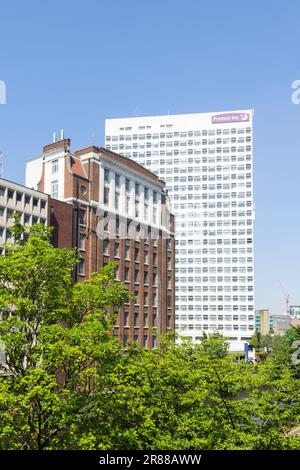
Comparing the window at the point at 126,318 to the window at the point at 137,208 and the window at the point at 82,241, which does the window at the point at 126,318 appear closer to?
the window at the point at 82,241

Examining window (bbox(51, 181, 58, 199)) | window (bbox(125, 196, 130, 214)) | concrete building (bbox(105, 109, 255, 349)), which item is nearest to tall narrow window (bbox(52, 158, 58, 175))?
window (bbox(51, 181, 58, 199))

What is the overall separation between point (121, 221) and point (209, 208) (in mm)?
73744

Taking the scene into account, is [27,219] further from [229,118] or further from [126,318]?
[229,118]

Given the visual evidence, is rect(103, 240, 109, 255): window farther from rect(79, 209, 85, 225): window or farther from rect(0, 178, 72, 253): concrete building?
rect(0, 178, 72, 253): concrete building

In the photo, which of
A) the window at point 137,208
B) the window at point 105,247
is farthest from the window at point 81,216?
the window at point 137,208

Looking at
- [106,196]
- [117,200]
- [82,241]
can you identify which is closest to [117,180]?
[117,200]

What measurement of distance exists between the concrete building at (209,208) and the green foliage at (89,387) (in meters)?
115

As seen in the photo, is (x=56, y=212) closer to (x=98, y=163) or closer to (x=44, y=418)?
(x=98, y=163)

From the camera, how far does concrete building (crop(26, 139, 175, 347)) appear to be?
218 feet

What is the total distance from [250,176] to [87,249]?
8654 cm

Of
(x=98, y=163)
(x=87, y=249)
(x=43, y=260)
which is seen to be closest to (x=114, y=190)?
(x=98, y=163)

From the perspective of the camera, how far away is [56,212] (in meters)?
62.0

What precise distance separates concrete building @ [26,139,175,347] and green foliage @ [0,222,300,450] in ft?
133

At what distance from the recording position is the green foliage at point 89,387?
19906 mm
